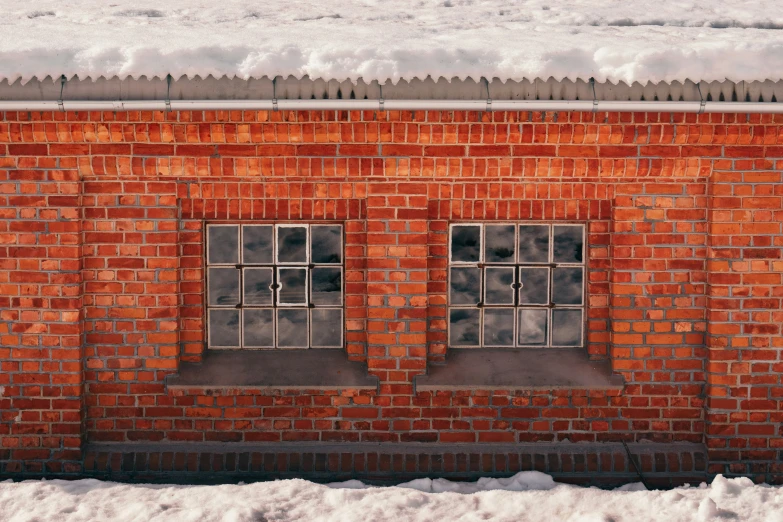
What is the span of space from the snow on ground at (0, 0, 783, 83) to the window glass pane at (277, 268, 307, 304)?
138 cm

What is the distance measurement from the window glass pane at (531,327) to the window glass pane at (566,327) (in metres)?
0.07

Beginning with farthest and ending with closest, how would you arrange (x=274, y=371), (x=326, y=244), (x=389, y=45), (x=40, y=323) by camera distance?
(x=326, y=244) < (x=274, y=371) < (x=40, y=323) < (x=389, y=45)

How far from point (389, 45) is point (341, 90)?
0.37m

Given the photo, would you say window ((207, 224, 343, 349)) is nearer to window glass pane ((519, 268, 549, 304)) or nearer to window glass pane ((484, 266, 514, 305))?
window glass pane ((484, 266, 514, 305))

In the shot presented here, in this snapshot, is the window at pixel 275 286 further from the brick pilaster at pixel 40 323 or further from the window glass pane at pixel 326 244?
the brick pilaster at pixel 40 323

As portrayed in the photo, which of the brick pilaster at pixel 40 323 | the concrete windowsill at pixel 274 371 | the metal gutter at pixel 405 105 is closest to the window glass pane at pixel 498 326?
the concrete windowsill at pixel 274 371

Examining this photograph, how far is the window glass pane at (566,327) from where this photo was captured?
15.5 feet

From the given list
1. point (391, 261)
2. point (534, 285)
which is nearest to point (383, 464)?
point (391, 261)

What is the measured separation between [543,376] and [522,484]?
0.68 metres

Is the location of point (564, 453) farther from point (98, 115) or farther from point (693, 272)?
point (98, 115)

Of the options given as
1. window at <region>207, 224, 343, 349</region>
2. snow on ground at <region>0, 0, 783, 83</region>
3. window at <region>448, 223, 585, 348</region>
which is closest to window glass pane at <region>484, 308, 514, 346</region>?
window at <region>448, 223, 585, 348</region>

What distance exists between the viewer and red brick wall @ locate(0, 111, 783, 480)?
14.0ft

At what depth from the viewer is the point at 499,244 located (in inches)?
184

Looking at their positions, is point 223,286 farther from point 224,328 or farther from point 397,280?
point 397,280
